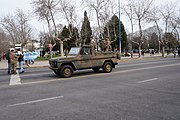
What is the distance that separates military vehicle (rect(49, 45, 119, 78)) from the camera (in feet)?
42.6

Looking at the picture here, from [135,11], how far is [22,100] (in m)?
37.9

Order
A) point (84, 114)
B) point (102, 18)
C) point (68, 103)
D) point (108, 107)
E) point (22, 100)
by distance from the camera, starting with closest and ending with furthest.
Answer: point (84, 114) < point (108, 107) < point (68, 103) < point (22, 100) < point (102, 18)

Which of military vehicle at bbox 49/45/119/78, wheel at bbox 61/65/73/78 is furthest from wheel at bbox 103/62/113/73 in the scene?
wheel at bbox 61/65/73/78

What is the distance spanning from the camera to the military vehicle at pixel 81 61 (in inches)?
511

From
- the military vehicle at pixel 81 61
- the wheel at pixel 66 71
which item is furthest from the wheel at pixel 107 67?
the wheel at pixel 66 71

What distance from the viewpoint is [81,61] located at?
1356cm

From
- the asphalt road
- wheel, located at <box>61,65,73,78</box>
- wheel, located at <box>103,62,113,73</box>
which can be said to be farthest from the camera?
wheel, located at <box>103,62,113,73</box>

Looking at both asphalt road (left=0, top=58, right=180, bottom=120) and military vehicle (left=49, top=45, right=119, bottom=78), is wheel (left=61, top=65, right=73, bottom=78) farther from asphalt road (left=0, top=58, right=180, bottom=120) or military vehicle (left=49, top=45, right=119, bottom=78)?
asphalt road (left=0, top=58, right=180, bottom=120)

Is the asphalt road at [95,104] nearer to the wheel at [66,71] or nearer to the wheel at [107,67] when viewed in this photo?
the wheel at [66,71]

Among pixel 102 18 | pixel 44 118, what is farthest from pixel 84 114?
pixel 102 18

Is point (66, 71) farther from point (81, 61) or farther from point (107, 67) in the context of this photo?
point (107, 67)

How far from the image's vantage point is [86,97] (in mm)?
7477

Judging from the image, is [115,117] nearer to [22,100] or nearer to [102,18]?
[22,100]

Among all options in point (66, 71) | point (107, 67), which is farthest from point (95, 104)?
point (107, 67)
